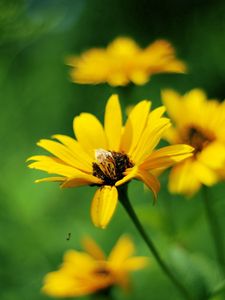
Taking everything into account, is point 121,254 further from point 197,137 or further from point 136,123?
point 136,123

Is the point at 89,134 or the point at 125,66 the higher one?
the point at 125,66

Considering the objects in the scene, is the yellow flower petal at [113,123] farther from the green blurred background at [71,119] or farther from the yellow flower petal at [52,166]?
the green blurred background at [71,119]

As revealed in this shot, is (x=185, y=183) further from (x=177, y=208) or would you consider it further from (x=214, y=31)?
(x=214, y=31)

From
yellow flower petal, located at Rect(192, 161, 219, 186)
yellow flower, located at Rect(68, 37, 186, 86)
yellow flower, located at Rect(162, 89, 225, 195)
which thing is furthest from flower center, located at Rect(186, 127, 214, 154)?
yellow flower, located at Rect(68, 37, 186, 86)

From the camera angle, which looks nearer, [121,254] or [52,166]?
[52,166]

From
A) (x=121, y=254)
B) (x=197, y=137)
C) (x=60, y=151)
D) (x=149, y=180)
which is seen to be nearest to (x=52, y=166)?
(x=60, y=151)

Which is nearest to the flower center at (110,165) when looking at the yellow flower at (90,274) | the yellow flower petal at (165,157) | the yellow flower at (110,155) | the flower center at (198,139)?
the yellow flower at (110,155)

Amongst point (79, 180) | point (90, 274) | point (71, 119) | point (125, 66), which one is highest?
point (71, 119)
